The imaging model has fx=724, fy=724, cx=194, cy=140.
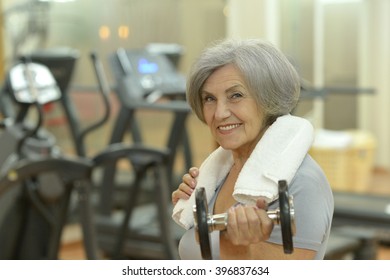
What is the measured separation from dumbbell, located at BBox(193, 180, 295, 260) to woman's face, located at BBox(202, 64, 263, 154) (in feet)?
0.32

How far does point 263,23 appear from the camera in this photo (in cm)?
162

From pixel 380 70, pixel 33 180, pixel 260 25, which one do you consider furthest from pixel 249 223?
pixel 380 70

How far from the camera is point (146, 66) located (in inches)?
182

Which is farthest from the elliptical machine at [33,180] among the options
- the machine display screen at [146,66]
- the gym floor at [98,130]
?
the gym floor at [98,130]

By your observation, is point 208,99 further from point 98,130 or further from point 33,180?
point 98,130

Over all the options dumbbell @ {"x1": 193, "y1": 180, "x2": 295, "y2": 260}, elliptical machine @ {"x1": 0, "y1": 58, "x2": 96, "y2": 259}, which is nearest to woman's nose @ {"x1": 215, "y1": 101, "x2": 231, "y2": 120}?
dumbbell @ {"x1": 193, "y1": 180, "x2": 295, "y2": 260}

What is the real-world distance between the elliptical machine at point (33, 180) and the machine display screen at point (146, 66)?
803 mm

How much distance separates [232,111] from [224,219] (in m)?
0.12

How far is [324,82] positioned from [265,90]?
6053mm

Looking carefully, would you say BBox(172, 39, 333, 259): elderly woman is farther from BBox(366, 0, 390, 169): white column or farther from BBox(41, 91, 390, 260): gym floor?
BBox(366, 0, 390, 169): white column

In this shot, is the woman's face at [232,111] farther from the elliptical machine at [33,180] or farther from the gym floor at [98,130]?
the gym floor at [98,130]

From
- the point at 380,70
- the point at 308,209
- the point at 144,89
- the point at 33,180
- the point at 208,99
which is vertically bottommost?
the point at 380,70

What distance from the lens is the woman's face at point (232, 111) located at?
75 cm
